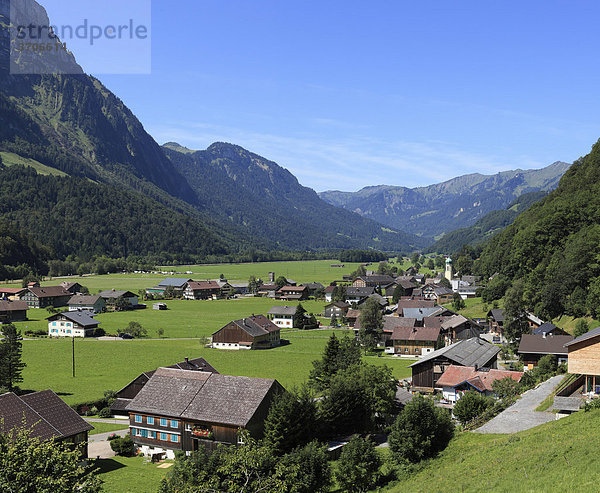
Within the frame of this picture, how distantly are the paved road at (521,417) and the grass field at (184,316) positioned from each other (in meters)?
54.7

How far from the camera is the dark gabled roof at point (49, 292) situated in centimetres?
12043

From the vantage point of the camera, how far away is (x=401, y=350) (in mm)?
73000

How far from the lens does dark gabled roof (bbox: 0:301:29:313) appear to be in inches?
3763

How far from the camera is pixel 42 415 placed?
1282 inches

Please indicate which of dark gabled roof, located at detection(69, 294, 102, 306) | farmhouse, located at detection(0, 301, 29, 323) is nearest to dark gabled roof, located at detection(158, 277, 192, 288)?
dark gabled roof, located at detection(69, 294, 102, 306)

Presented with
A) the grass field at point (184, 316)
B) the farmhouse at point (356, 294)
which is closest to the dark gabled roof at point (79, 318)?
the grass field at point (184, 316)

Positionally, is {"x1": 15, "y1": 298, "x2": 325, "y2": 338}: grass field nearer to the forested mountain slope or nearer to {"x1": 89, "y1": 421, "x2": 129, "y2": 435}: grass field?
{"x1": 89, "y1": 421, "x2": 129, "y2": 435}: grass field

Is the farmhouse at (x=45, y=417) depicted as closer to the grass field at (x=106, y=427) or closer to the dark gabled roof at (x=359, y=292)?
the grass field at (x=106, y=427)

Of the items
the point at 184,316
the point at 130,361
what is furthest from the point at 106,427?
the point at 184,316

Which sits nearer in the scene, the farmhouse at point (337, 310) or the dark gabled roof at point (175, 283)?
the farmhouse at point (337, 310)

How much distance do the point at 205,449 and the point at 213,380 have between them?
505 centimetres

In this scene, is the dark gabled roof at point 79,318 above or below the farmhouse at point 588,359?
below

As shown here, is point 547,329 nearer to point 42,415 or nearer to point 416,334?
point 416,334

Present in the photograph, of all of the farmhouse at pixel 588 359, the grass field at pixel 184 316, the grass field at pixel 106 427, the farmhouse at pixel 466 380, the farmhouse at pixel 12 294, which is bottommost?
the grass field at pixel 106 427
